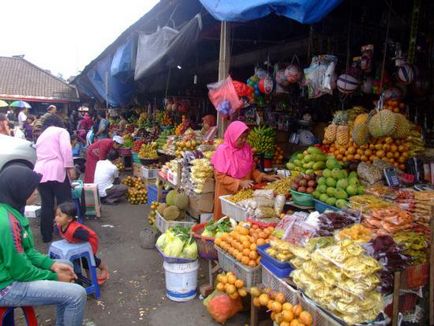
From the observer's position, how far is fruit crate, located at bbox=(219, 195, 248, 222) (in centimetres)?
437

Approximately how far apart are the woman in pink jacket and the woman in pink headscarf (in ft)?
7.76

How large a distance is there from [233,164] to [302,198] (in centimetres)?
113

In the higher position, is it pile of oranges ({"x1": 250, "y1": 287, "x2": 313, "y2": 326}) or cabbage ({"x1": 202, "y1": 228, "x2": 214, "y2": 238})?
cabbage ({"x1": 202, "y1": 228, "x2": 214, "y2": 238})

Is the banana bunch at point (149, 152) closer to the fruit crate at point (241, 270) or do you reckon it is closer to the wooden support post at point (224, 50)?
the wooden support post at point (224, 50)

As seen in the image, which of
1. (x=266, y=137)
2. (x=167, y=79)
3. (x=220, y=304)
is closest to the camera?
(x=220, y=304)

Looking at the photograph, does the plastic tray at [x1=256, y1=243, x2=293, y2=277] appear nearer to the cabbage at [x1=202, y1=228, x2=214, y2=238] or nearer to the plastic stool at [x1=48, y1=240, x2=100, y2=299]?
the cabbage at [x1=202, y1=228, x2=214, y2=238]

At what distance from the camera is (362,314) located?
248 centimetres

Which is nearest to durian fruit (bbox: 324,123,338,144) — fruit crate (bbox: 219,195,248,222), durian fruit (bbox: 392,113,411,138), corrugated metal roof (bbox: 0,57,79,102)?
durian fruit (bbox: 392,113,411,138)

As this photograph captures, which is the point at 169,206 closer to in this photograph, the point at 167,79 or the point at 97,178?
the point at 97,178

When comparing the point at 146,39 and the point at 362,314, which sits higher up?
the point at 146,39

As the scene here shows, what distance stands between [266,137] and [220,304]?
11.5 feet

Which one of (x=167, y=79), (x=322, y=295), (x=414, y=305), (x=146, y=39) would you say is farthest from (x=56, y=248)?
(x=167, y=79)

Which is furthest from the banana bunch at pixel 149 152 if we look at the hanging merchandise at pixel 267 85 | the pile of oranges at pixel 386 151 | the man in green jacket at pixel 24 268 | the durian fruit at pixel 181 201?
the man in green jacket at pixel 24 268

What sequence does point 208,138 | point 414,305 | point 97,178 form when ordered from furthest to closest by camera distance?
point 97,178, point 208,138, point 414,305
